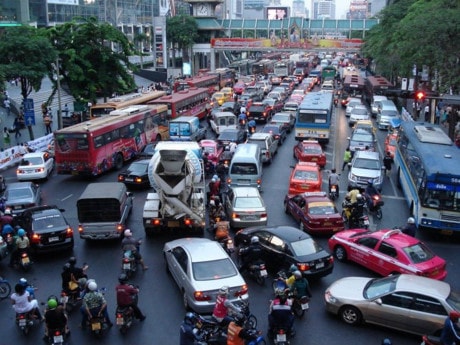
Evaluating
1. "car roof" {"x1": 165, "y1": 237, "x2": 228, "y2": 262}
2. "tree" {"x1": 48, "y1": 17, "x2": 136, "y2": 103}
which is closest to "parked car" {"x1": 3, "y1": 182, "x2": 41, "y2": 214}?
"car roof" {"x1": 165, "y1": 237, "x2": 228, "y2": 262}

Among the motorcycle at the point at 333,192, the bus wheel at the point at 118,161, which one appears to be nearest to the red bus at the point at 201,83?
the bus wheel at the point at 118,161

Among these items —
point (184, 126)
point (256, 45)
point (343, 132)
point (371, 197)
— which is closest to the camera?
point (371, 197)

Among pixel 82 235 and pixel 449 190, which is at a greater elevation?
pixel 449 190

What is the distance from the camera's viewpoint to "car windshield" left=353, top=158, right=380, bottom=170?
83.0 ft

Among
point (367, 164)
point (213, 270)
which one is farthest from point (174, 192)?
point (367, 164)

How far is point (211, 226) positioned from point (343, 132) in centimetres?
2449

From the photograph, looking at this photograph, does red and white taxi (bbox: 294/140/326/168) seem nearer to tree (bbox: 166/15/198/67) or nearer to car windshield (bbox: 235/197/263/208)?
car windshield (bbox: 235/197/263/208)

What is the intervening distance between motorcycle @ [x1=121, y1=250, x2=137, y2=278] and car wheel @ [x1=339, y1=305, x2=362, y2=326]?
20.4ft

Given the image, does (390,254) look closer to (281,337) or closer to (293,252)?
(293,252)

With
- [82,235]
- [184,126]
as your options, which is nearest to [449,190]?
[82,235]

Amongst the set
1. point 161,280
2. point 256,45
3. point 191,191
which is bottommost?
point 161,280

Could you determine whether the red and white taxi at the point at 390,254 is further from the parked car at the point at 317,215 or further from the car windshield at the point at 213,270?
the car windshield at the point at 213,270

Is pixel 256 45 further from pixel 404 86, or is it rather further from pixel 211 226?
pixel 211 226

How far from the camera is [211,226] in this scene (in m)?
19.4
